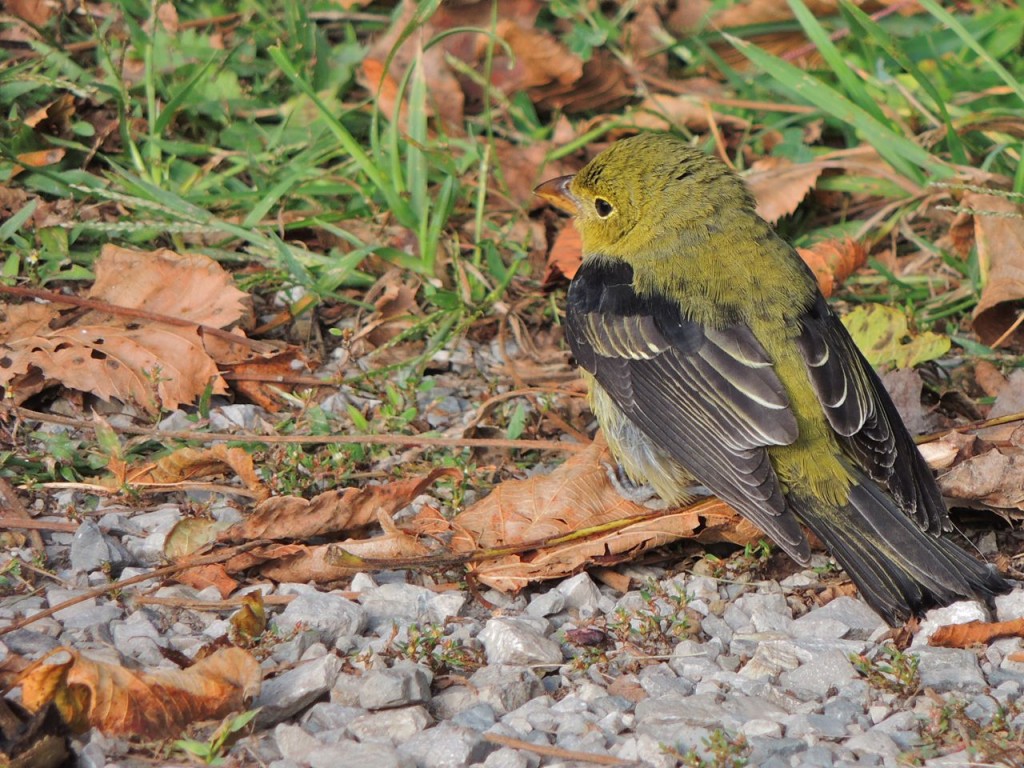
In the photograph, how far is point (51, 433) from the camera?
458 centimetres

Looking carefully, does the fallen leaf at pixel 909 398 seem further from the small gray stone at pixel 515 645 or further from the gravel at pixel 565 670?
the small gray stone at pixel 515 645

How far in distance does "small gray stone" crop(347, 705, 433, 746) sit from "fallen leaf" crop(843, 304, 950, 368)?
275 centimetres

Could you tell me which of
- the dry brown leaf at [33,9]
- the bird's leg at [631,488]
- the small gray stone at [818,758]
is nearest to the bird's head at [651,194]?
the bird's leg at [631,488]

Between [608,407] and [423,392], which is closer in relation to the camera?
[608,407]

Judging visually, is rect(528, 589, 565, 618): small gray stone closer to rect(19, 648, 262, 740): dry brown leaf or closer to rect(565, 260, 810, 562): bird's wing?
rect(565, 260, 810, 562): bird's wing

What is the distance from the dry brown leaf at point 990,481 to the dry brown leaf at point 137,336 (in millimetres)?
2677

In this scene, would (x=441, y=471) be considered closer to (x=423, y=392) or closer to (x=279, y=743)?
(x=423, y=392)

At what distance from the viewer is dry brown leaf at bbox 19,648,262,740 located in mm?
3002

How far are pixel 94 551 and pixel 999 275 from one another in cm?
374

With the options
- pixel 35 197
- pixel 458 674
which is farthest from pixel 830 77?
pixel 458 674

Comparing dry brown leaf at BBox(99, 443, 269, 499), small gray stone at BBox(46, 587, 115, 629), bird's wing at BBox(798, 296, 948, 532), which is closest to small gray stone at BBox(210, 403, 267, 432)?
dry brown leaf at BBox(99, 443, 269, 499)

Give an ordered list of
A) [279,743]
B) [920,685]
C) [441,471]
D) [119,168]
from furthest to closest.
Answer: [119,168] < [441,471] < [920,685] < [279,743]

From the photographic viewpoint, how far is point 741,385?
4164 millimetres

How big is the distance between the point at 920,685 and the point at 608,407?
5.18 feet
